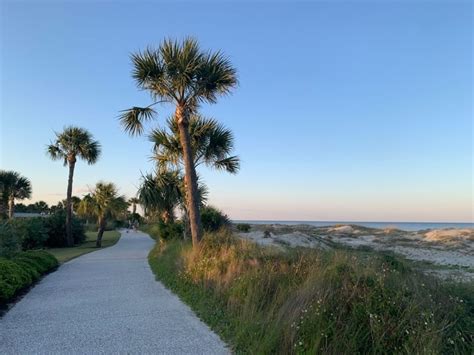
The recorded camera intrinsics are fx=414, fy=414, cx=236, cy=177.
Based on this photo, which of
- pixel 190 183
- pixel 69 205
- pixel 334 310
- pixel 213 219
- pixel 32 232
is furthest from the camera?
pixel 69 205

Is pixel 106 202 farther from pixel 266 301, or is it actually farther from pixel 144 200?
pixel 266 301

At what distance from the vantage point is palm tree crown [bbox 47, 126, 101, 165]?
100ft

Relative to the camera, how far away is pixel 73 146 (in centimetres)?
3056

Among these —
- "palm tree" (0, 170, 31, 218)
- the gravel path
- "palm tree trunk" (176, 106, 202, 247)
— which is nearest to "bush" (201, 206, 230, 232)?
"palm tree trunk" (176, 106, 202, 247)

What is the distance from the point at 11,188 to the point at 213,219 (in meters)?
28.9

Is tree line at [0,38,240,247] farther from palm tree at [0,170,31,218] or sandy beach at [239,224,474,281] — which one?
palm tree at [0,170,31,218]

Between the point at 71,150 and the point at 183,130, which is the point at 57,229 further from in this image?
the point at 183,130

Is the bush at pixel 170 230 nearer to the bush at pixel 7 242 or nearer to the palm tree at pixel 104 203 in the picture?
the bush at pixel 7 242

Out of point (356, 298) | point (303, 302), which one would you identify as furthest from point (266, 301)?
point (356, 298)

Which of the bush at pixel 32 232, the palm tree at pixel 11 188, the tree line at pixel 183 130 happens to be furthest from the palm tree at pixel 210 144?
the palm tree at pixel 11 188

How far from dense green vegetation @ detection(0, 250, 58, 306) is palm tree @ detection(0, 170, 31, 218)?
29.3 metres

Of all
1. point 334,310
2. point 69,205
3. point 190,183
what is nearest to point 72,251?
point 69,205

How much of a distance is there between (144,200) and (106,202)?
11.7m

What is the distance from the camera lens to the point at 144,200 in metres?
20.9
